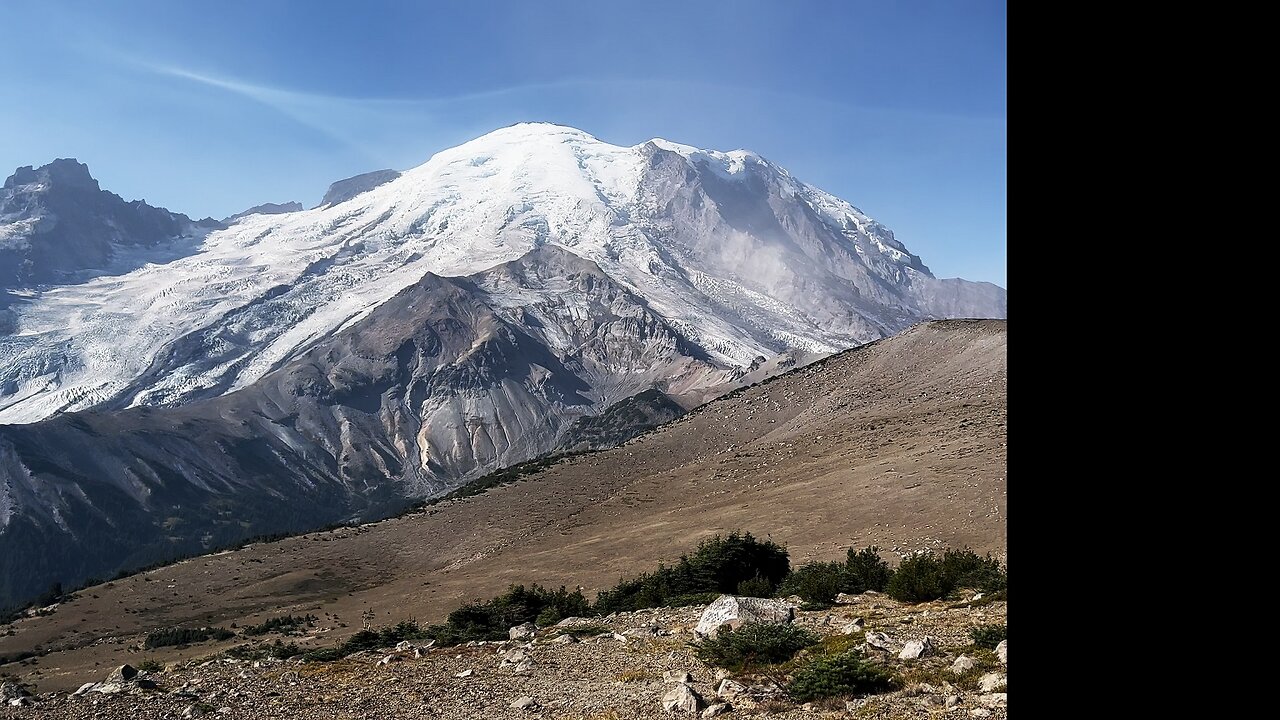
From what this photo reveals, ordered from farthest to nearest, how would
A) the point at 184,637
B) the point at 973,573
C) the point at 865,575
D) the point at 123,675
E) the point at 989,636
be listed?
1. the point at 184,637
2. the point at 865,575
3. the point at 973,573
4. the point at 123,675
5. the point at 989,636

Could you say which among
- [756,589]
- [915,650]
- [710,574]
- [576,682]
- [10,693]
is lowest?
[10,693]

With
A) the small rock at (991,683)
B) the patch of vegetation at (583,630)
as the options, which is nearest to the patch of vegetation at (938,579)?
the patch of vegetation at (583,630)

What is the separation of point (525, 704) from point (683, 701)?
2.59 metres

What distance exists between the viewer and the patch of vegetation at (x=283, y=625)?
119 feet

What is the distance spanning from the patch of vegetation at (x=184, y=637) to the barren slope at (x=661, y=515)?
128 cm

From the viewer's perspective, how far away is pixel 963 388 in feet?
212

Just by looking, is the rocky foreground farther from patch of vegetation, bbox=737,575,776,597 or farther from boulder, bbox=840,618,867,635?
patch of vegetation, bbox=737,575,776,597

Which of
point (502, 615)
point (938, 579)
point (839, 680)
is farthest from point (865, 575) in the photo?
point (839, 680)

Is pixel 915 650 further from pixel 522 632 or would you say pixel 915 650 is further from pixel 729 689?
pixel 522 632

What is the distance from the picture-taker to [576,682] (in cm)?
1296

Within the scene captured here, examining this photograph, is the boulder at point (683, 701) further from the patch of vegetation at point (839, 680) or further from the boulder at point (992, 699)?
the boulder at point (992, 699)
